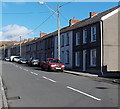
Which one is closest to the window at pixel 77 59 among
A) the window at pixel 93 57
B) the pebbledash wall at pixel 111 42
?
the window at pixel 93 57

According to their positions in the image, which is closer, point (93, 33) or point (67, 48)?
point (93, 33)

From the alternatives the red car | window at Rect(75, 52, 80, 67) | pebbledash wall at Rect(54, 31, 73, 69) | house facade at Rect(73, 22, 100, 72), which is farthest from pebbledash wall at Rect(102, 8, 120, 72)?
pebbledash wall at Rect(54, 31, 73, 69)

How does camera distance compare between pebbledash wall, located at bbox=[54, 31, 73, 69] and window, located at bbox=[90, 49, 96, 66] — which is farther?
pebbledash wall, located at bbox=[54, 31, 73, 69]

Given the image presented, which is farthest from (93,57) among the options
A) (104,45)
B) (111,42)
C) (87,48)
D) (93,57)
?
(111,42)

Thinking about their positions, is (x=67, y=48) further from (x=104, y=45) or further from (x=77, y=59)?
(x=104, y=45)

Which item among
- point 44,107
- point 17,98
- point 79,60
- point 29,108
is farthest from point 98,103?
point 79,60

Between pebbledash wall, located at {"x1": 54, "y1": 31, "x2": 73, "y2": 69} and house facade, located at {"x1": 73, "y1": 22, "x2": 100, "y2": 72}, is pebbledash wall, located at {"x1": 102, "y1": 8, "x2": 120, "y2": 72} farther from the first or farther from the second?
pebbledash wall, located at {"x1": 54, "y1": 31, "x2": 73, "y2": 69}

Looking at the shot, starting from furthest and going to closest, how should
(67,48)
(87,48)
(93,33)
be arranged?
(67,48), (87,48), (93,33)

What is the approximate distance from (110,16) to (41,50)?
90.0 ft

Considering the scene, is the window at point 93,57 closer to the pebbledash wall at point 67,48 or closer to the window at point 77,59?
the window at point 77,59

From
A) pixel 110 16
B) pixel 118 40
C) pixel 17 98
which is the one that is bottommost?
pixel 17 98

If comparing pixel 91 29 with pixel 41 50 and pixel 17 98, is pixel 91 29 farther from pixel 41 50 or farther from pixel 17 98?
pixel 41 50

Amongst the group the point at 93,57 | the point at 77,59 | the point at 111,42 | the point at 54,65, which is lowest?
the point at 54,65

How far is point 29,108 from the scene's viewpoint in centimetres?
766
